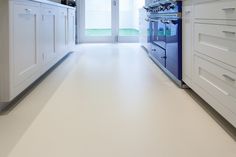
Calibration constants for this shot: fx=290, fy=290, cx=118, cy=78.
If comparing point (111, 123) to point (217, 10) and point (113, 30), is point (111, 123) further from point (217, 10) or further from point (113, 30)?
point (113, 30)

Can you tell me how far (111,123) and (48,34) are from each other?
1782 millimetres

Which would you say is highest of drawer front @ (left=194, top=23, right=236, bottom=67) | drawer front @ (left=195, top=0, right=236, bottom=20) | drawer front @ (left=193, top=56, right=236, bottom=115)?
drawer front @ (left=195, top=0, right=236, bottom=20)

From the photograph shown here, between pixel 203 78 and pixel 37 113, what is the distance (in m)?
1.22

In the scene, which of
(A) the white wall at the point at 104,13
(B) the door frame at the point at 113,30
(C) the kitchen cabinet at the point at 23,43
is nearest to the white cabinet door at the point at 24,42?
(C) the kitchen cabinet at the point at 23,43

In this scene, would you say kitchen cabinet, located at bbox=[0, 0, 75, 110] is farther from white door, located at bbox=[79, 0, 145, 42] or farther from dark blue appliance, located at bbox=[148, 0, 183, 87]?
white door, located at bbox=[79, 0, 145, 42]

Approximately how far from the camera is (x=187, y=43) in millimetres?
2533

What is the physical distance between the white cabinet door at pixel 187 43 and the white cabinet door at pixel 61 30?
189cm

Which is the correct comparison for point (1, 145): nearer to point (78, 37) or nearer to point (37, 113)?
point (37, 113)

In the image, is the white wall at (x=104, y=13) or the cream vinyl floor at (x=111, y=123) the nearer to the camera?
the cream vinyl floor at (x=111, y=123)

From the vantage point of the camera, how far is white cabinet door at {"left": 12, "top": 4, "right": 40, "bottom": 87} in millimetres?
2066

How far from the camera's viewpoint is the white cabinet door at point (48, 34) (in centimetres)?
297

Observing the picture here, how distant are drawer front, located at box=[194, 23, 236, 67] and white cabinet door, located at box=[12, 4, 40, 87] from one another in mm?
1342

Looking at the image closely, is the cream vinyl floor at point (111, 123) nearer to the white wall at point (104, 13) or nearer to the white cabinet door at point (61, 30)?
the white cabinet door at point (61, 30)

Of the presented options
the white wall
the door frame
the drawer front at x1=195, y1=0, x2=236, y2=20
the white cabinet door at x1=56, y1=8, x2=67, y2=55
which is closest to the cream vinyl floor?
the drawer front at x1=195, y1=0, x2=236, y2=20
